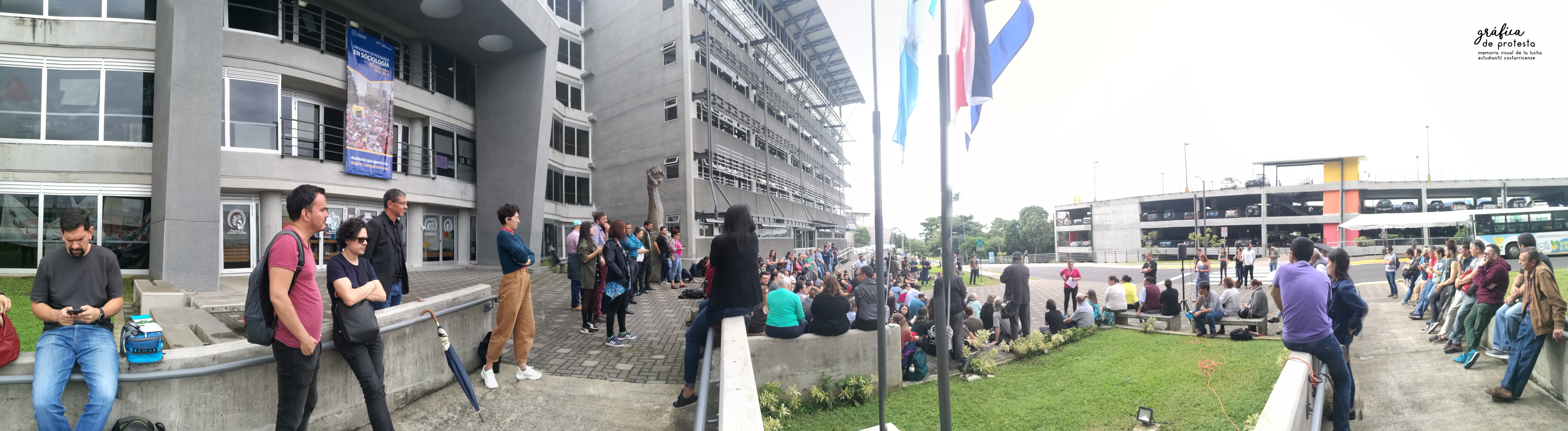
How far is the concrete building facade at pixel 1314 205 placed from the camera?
4462cm

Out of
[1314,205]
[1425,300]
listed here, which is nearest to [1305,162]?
[1314,205]

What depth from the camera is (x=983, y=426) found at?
5.98 m

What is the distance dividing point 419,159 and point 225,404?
1500 cm

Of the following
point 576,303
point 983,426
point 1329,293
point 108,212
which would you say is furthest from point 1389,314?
point 108,212

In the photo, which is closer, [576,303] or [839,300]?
[839,300]

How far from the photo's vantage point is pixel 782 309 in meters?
6.21

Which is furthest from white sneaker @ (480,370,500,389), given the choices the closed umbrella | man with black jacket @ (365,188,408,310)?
man with black jacket @ (365,188,408,310)

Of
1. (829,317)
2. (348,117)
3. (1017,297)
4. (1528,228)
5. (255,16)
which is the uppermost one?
(255,16)

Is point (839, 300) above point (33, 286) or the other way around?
the other way around

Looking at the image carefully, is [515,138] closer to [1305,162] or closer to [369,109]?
[369,109]

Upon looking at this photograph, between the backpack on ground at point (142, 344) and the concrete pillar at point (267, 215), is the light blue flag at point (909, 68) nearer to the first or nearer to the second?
the backpack on ground at point (142, 344)

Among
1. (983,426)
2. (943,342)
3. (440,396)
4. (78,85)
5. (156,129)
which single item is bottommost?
(983,426)

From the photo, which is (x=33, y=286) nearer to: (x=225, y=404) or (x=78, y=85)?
(x=225, y=404)

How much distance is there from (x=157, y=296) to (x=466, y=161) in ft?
36.7
